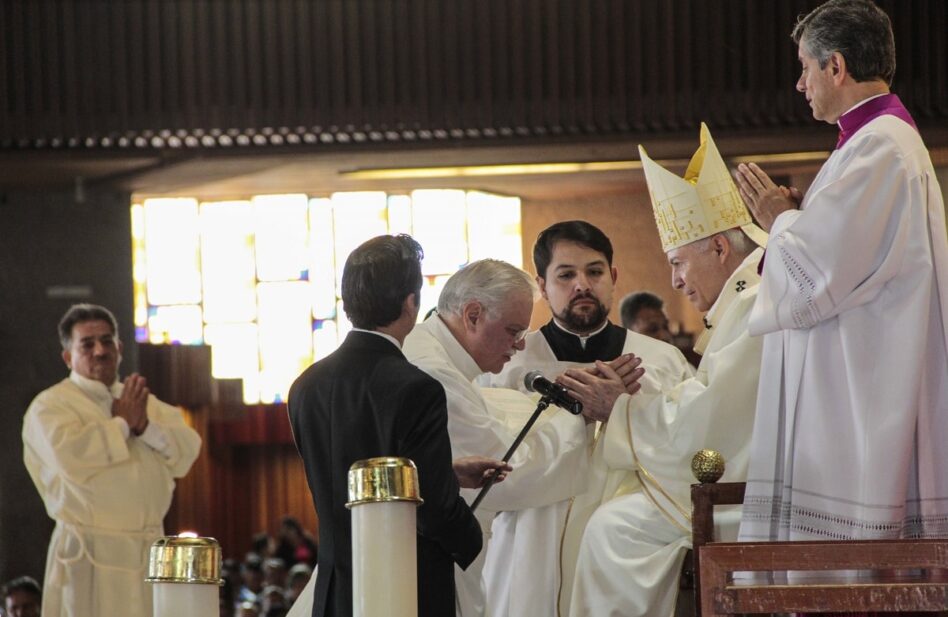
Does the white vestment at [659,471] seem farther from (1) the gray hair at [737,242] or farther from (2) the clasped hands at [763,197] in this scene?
(2) the clasped hands at [763,197]

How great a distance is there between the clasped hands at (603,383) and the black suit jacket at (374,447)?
50.7 inches

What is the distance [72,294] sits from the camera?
36.1 ft

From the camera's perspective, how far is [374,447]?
3.25 meters

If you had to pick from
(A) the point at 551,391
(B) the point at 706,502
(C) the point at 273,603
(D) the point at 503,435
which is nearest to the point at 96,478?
(C) the point at 273,603

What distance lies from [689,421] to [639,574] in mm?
480

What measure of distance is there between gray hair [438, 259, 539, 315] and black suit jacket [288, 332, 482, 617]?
934mm

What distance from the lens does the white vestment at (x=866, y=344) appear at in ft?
11.7

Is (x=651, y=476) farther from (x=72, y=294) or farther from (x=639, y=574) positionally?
(x=72, y=294)

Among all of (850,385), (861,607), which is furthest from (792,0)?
(861,607)

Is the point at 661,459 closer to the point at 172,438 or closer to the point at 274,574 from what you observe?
the point at 172,438

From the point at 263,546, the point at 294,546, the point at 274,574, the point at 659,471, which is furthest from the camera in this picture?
the point at 263,546

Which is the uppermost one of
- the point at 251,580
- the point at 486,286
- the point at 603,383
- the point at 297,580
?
the point at 486,286

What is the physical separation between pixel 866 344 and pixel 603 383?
1096 millimetres

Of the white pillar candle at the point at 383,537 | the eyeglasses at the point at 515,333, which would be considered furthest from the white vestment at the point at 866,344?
the white pillar candle at the point at 383,537
